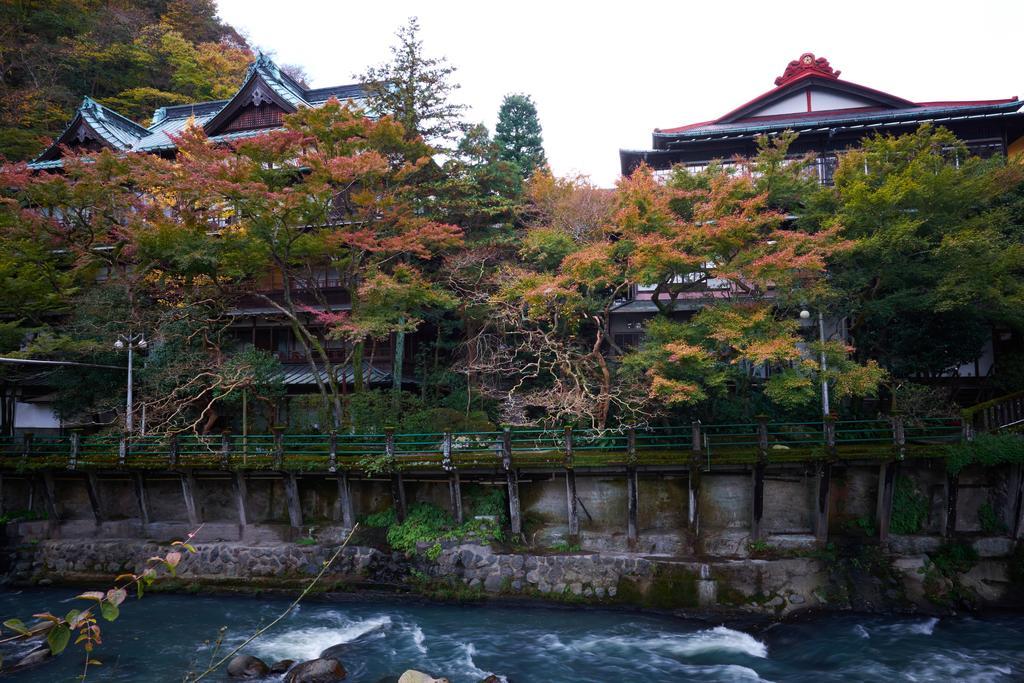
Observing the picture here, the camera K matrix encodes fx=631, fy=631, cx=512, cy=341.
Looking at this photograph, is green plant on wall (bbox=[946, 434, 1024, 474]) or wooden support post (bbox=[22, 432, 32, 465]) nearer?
green plant on wall (bbox=[946, 434, 1024, 474])

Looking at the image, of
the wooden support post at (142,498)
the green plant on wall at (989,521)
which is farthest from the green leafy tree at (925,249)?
the wooden support post at (142,498)

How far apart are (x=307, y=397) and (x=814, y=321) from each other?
19.4 metres

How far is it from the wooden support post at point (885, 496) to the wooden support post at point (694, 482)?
5.03 meters

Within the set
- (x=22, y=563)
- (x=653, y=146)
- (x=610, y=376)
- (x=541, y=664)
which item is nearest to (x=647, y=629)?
(x=541, y=664)

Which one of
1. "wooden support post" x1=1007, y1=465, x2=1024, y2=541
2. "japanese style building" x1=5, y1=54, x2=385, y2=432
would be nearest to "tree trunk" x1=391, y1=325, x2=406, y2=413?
"japanese style building" x1=5, y1=54, x2=385, y2=432

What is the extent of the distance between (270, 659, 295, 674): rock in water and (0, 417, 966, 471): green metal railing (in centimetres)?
582

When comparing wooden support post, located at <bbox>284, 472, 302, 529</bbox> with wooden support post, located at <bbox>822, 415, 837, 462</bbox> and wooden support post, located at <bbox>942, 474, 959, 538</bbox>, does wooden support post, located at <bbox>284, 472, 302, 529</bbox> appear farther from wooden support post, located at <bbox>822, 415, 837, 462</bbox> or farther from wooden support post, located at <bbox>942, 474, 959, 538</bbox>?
wooden support post, located at <bbox>942, 474, 959, 538</bbox>

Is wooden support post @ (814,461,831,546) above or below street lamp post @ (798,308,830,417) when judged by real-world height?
below

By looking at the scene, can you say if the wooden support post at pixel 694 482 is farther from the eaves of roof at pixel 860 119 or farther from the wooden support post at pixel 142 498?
the wooden support post at pixel 142 498

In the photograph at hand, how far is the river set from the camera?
14.4m

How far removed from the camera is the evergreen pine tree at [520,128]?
2989 centimetres

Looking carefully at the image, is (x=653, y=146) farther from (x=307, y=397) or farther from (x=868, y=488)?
(x=307, y=397)

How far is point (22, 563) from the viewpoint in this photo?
846 inches

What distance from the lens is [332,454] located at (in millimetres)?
19906
